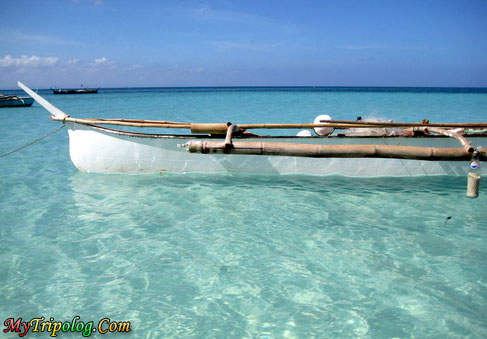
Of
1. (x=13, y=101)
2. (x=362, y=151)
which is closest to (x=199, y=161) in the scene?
(x=362, y=151)

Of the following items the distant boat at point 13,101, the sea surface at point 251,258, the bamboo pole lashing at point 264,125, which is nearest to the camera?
the sea surface at point 251,258

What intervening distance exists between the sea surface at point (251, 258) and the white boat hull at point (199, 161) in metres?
0.30

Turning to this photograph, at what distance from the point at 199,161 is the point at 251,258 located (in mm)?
3548

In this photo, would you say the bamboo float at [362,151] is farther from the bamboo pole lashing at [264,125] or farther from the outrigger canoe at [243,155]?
the outrigger canoe at [243,155]

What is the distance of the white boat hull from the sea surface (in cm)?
30

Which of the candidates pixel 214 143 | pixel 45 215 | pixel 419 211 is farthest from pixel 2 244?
pixel 419 211

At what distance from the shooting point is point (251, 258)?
4.39 meters

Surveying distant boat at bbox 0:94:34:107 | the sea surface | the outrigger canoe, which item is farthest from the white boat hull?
distant boat at bbox 0:94:34:107

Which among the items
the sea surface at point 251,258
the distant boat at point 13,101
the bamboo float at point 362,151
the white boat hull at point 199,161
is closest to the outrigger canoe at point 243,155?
the white boat hull at point 199,161

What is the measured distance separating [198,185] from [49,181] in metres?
3.75

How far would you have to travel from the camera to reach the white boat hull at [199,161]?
23.9 feet

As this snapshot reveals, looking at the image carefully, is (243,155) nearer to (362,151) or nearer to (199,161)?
(199,161)

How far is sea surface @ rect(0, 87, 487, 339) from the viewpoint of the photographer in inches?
131

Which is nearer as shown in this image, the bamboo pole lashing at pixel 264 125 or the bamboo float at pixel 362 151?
the bamboo float at pixel 362 151
